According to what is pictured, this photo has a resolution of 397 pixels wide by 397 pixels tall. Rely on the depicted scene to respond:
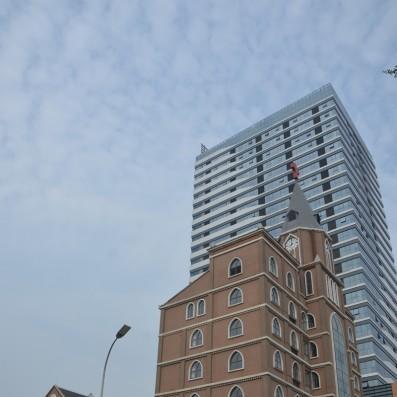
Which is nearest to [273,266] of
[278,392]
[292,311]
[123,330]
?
[292,311]

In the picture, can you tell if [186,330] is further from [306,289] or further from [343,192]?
[343,192]

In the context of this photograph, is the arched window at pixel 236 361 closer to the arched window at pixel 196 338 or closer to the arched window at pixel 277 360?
the arched window at pixel 277 360

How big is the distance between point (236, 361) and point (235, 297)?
4978 mm

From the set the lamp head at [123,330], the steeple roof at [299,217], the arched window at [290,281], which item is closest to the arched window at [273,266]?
the arched window at [290,281]

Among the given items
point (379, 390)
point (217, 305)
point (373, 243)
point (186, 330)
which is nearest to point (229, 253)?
point (217, 305)

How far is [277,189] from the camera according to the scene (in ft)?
321

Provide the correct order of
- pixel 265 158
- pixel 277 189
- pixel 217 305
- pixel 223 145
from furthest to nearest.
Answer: pixel 223 145
pixel 265 158
pixel 277 189
pixel 217 305

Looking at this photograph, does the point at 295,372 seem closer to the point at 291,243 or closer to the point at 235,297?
the point at 235,297

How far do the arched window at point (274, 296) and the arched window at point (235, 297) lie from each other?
233 centimetres

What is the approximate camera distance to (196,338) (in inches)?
1735

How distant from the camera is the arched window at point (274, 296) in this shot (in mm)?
42375

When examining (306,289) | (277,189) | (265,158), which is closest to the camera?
(306,289)

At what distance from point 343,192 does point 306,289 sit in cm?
4404

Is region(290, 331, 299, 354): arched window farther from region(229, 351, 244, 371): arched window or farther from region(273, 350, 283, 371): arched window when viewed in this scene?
region(229, 351, 244, 371): arched window
